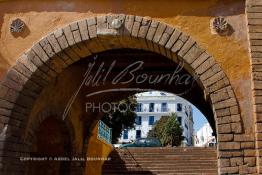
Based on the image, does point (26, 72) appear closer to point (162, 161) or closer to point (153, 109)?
point (162, 161)

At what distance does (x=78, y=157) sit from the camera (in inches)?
345

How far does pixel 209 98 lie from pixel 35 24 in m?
2.81

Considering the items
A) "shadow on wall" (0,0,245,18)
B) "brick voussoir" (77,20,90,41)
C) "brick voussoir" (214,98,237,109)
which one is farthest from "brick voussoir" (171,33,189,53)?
"brick voussoir" (77,20,90,41)

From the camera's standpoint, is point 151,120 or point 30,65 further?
point 151,120

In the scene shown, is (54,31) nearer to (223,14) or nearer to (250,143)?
(223,14)

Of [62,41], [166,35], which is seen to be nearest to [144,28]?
[166,35]

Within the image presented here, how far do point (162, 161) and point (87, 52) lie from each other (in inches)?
370

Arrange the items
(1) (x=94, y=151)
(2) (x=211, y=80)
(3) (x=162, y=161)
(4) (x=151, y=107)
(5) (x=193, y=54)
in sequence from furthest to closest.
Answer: (4) (x=151, y=107), (3) (x=162, y=161), (1) (x=94, y=151), (5) (x=193, y=54), (2) (x=211, y=80)

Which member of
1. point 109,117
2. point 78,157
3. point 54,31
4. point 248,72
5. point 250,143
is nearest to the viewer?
point 250,143

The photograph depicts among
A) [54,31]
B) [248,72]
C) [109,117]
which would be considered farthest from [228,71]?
[109,117]

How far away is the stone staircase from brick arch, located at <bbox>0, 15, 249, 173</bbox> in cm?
792

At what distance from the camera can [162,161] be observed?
583 inches

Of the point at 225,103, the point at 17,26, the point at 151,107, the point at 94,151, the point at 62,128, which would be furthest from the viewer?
the point at 151,107

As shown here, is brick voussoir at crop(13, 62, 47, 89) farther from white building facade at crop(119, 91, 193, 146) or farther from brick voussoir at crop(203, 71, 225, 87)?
white building facade at crop(119, 91, 193, 146)
